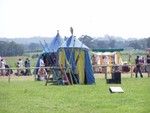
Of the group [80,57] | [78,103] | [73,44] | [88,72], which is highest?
[73,44]

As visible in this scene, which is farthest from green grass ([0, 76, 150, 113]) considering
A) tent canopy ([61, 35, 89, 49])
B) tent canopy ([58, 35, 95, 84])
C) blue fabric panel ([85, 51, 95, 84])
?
blue fabric panel ([85, 51, 95, 84])

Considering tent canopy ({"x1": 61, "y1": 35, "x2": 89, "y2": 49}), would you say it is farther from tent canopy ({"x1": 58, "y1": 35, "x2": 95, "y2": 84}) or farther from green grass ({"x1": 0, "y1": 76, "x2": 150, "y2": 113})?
green grass ({"x1": 0, "y1": 76, "x2": 150, "y2": 113})

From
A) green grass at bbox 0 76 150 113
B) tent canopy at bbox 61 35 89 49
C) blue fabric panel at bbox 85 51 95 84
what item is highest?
tent canopy at bbox 61 35 89 49

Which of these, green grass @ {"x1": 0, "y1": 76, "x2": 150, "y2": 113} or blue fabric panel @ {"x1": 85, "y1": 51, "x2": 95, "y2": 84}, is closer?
green grass @ {"x1": 0, "y1": 76, "x2": 150, "y2": 113}

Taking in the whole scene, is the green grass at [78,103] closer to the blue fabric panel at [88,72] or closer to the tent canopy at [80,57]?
the tent canopy at [80,57]

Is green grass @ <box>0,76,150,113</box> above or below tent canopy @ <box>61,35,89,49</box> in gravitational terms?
below

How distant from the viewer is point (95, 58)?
41.4 m

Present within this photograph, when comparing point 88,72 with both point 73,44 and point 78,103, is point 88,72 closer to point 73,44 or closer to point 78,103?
point 73,44

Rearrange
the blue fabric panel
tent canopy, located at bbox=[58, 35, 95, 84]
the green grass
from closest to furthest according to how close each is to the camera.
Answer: the green grass
tent canopy, located at bbox=[58, 35, 95, 84]
the blue fabric panel

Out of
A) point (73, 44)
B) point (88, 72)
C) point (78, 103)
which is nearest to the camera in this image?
point (78, 103)

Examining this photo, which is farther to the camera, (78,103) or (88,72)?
(88,72)

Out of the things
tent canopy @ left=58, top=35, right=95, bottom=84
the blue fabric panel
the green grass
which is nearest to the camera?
the green grass

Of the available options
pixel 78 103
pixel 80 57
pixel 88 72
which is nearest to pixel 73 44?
pixel 80 57

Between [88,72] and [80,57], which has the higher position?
[80,57]
